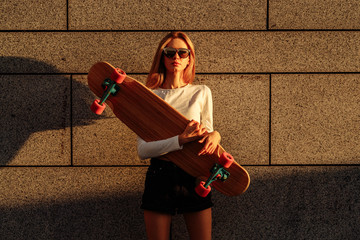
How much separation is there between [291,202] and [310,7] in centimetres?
222

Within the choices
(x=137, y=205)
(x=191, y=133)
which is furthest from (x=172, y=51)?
(x=137, y=205)

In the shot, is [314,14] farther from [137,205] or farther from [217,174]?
[137,205]

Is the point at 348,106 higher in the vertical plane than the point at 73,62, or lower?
lower

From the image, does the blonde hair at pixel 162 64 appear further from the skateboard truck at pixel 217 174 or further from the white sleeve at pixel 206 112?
the skateboard truck at pixel 217 174

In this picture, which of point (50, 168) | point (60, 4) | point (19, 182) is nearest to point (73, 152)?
point (50, 168)

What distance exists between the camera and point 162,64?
2711mm

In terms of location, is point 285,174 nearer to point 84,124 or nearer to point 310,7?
point 310,7

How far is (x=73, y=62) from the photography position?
326 centimetres

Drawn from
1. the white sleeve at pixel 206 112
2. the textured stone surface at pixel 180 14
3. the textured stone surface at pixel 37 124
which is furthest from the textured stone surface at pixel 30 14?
the white sleeve at pixel 206 112

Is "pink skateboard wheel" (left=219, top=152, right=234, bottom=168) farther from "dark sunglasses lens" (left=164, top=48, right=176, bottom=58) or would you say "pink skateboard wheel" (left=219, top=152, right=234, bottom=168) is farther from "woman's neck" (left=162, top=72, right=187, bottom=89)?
"dark sunglasses lens" (left=164, top=48, right=176, bottom=58)

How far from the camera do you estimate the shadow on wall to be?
325cm

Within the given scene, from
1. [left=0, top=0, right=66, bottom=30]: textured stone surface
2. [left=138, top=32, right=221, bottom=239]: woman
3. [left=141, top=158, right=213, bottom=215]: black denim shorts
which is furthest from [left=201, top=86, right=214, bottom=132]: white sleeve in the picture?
[left=0, top=0, right=66, bottom=30]: textured stone surface

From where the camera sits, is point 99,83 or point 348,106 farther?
point 348,106

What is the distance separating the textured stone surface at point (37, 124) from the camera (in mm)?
3244
